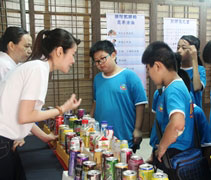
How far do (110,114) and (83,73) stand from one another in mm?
1612

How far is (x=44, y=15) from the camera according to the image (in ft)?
11.1

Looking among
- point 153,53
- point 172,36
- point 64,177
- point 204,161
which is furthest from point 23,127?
point 172,36

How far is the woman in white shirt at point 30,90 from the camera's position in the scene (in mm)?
1268

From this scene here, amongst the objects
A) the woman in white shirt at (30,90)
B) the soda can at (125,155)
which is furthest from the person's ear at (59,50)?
the soda can at (125,155)

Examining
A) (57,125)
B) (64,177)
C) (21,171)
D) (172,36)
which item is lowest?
(21,171)

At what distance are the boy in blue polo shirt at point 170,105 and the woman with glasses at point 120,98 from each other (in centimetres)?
46

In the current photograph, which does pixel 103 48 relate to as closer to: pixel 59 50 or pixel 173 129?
pixel 59 50

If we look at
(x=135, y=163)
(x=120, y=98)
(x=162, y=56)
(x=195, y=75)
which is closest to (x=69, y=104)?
(x=135, y=163)

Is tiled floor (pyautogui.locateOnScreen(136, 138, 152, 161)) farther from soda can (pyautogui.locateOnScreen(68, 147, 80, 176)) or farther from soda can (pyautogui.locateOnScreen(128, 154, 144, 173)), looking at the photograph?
soda can (pyautogui.locateOnScreen(128, 154, 144, 173))

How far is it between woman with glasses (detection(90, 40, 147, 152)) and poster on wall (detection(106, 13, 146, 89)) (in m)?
1.61

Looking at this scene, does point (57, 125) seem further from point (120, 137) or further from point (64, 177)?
point (64, 177)

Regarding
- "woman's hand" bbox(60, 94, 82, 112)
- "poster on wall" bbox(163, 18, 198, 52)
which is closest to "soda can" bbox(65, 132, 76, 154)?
"woman's hand" bbox(60, 94, 82, 112)

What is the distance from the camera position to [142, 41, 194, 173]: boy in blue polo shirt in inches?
57.4

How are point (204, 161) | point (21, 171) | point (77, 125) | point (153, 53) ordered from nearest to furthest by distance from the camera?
point (204, 161)
point (153, 53)
point (21, 171)
point (77, 125)
